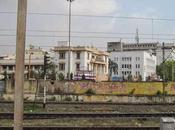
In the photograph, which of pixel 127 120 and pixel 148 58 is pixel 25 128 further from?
pixel 148 58

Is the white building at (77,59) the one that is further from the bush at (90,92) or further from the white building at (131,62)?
the bush at (90,92)

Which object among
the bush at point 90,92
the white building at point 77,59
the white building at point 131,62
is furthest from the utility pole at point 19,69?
the white building at point 131,62

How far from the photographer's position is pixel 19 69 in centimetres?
673

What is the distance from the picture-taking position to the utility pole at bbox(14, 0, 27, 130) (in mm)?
6652

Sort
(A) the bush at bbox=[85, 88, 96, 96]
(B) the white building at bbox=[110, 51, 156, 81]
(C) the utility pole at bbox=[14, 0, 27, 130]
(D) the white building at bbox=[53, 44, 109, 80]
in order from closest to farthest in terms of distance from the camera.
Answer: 1. (C) the utility pole at bbox=[14, 0, 27, 130]
2. (A) the bush at bbox=[85, 88, 96, 96]
3. (D) the white building at bbox=[53, 44, 109, 80]
4. (B) the white building at bbox=[110, 51, 156, 81]

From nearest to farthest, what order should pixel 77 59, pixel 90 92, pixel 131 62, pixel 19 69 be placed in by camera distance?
1. pixel 19 69
2. pixel 90 92
3. pixel 77 59
4. pixel 131 62

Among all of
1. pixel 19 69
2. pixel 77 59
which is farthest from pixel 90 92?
pixel 77 59

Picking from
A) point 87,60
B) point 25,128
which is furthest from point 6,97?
point 87,60

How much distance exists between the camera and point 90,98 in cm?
4200

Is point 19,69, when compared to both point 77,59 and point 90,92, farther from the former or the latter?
point 77,59

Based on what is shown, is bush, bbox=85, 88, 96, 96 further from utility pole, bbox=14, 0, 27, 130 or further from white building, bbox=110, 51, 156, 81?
white building, bbox=110, 51, 156, 81

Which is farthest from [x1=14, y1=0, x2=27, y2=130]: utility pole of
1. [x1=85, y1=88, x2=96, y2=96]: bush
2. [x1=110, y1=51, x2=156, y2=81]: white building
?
[x1=110, y1=51, x2=156, y2=81]: white building

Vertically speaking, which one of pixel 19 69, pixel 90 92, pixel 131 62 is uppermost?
pixel 131 62

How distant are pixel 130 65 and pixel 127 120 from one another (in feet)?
471
